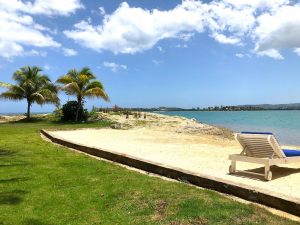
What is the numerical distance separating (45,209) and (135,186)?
1.80m

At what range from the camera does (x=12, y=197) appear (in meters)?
6.39

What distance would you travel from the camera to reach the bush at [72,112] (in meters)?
29.9

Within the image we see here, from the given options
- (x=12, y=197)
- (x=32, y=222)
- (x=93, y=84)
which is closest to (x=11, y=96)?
(x=93, y=84)

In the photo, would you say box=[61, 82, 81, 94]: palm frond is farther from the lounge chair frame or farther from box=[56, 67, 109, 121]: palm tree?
the lounge chair frame

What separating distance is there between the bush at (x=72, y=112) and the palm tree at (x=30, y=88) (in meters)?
2.29

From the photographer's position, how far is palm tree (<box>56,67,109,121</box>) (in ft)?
95.9

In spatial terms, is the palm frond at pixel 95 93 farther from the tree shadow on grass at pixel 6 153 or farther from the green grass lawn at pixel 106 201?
the green grass lawn at pixel 106 201

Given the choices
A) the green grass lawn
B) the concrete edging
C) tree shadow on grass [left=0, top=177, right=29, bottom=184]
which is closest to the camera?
the green grass lawn

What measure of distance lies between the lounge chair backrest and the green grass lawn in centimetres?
198

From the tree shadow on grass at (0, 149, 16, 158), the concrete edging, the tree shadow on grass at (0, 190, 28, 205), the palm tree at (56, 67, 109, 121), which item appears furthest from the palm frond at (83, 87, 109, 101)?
the tree shadow on grass at (0, 190, 28, 205)

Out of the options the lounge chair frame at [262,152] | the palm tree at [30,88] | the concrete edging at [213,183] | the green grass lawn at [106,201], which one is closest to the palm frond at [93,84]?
the palm tree at [30,88]

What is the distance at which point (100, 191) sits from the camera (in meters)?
6.77

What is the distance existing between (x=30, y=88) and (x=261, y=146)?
2604 cm

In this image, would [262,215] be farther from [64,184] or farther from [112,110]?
[112,110]
